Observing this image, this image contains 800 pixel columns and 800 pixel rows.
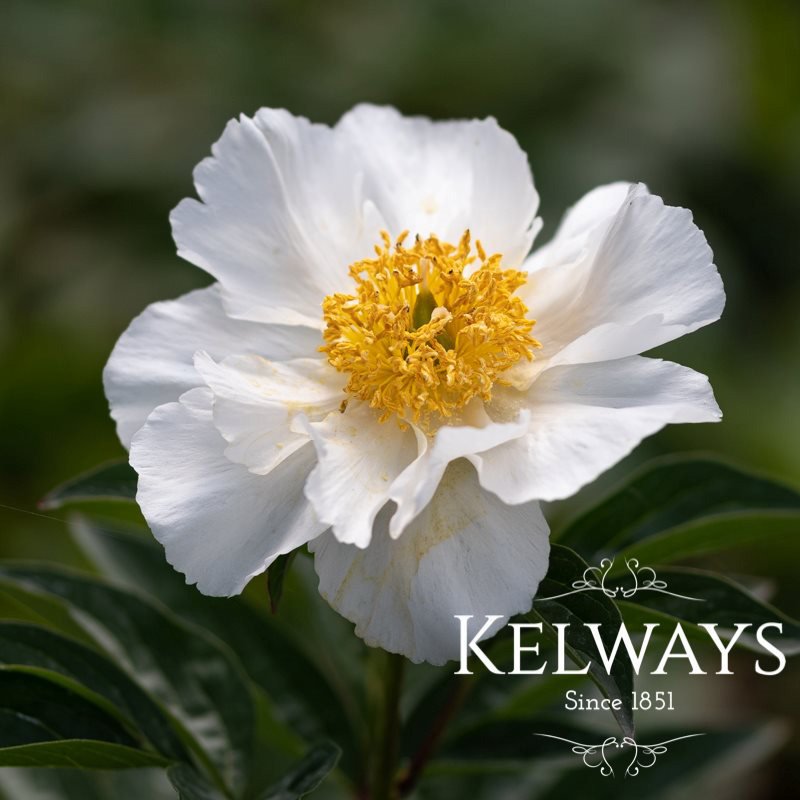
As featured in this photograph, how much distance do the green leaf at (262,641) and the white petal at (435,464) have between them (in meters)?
0.49

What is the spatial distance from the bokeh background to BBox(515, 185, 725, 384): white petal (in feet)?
5.75

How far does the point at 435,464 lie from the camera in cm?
103

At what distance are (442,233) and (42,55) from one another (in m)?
2.34

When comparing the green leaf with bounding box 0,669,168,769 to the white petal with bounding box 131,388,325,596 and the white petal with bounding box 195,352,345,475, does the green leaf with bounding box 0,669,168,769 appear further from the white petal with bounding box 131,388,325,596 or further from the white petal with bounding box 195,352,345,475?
the white petal with bounding box 195,352,345,475

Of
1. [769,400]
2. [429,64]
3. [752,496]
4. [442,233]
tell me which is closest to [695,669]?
[752,496]

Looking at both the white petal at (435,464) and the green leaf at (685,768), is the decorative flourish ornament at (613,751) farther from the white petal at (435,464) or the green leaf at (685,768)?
the white petal at (435,464)

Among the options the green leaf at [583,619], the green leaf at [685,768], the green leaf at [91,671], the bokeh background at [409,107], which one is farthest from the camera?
the bokeh background at [409,107]

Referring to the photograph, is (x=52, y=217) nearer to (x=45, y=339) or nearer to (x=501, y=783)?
(x=45, y=339)

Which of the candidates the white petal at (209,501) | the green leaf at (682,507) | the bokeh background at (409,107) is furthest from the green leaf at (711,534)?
the bokeh background at (409,107)

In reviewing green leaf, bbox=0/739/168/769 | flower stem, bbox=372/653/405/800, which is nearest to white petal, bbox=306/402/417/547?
flower stem, bbox=372/653/405/800

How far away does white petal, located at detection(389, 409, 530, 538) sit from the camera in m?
1.03

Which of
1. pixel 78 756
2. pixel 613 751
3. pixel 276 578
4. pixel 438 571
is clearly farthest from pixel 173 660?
pixel 613 751

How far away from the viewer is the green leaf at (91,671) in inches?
48.4

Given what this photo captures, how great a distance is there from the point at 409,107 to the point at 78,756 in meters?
2.49
